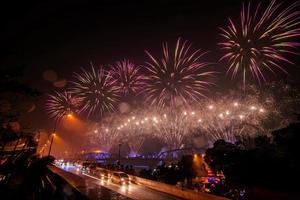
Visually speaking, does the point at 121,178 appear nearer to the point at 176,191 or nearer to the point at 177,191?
the point at 176,191

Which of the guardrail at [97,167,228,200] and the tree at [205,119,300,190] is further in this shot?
the guardrail at [97,167,228,200]

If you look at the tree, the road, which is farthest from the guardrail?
the tree

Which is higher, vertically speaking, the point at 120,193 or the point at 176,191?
the point at 176,191

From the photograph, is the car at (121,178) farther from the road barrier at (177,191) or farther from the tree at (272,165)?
the tree at (272,165)

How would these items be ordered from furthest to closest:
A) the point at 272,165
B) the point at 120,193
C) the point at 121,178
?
1. the point at 121,178
2. the point at 120,193
3. the point at 272,165

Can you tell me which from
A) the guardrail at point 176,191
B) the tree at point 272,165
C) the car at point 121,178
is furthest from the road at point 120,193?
the tree at point 272,165

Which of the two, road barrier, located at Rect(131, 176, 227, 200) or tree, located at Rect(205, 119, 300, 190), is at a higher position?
tree, located at Rect(205, 119, 300, 190)

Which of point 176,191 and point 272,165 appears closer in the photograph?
point 272,165

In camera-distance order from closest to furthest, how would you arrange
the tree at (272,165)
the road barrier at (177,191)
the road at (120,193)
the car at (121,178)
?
the road at (120,193), the tree at (272,165), the road barrier at (177,191), the car at (121,178)

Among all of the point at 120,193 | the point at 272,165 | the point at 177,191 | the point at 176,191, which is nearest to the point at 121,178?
the point at 176,191

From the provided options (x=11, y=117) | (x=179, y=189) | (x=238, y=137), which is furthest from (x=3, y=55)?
(x=238, y=137)

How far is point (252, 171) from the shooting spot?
21.9 metres

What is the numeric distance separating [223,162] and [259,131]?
22144 mm

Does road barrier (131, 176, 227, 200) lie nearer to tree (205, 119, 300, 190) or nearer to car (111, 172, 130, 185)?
car (111, 172, 130, 185)
